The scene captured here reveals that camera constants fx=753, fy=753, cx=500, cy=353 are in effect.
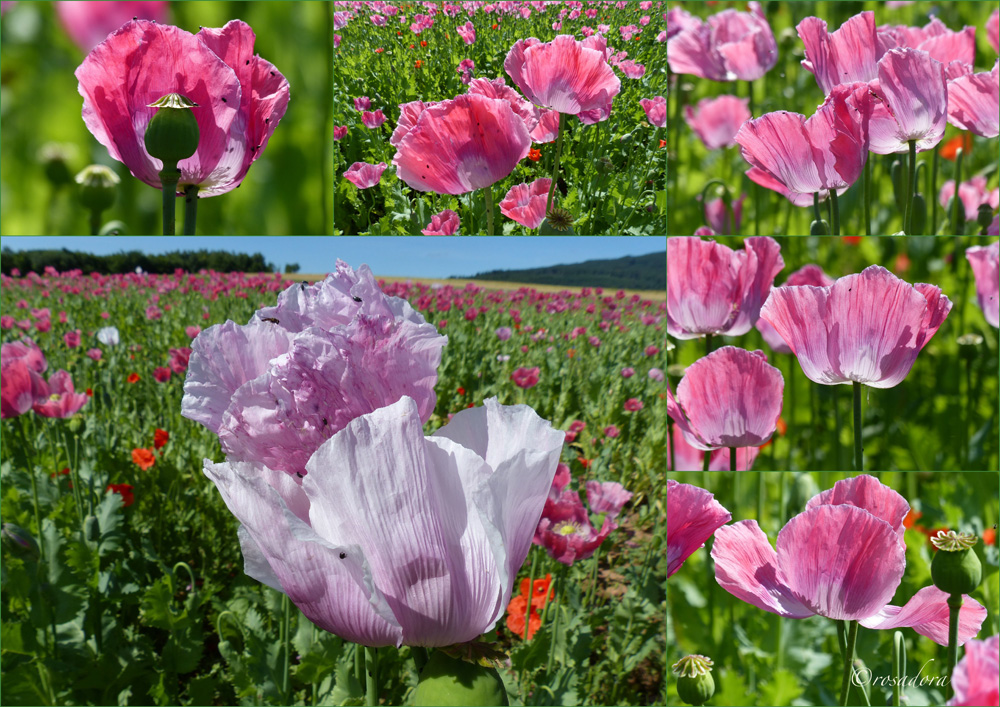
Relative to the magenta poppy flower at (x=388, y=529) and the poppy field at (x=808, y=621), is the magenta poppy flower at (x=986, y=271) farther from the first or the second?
the magenta poppy flower at (x=388, y=529)

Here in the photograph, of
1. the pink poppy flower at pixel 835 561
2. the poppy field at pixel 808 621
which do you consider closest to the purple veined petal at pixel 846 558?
the pink poppy flower at pixel 835 561

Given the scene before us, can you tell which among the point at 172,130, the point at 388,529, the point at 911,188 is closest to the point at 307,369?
the point at 388,529

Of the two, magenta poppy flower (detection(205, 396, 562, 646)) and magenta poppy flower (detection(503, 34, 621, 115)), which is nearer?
magenta poppy flower (detection(205, 396, 562, 646))

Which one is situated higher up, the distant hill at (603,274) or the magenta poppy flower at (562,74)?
the magenta poppy flower at (562,74)

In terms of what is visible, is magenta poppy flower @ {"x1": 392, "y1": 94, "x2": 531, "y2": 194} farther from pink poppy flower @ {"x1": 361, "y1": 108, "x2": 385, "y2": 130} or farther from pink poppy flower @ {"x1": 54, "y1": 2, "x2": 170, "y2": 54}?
pink poppy flower @ {"x1": 54, "y1": 2, "x2": 170, "y2": 54}

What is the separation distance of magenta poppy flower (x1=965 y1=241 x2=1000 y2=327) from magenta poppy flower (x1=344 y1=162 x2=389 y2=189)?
76cm

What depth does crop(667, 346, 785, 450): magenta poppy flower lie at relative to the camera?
809 millimetres

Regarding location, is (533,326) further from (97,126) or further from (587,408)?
(97,126)

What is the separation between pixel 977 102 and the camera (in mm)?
965

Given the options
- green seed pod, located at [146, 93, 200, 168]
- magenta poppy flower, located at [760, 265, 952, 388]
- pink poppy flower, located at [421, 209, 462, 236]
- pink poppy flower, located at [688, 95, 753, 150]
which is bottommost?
magenta poppy flower, located at [760, 265, 952, 388]

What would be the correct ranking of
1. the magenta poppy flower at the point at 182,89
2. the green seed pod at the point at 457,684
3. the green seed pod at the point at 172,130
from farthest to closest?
1. the magenta poppy flower at the point at 182,89
2. the green seed pod at the point at 172,130
3. the green seed pod at the point at 457,684

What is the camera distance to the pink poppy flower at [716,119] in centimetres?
98

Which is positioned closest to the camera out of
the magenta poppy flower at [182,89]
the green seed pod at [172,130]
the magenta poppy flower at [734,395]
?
the green seed pod at [172,130]

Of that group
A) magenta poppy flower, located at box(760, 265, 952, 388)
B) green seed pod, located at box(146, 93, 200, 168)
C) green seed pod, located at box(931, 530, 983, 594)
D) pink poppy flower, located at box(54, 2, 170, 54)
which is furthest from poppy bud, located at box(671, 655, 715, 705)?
pink poppy flower, located at box(54, 2, 170, 54)
